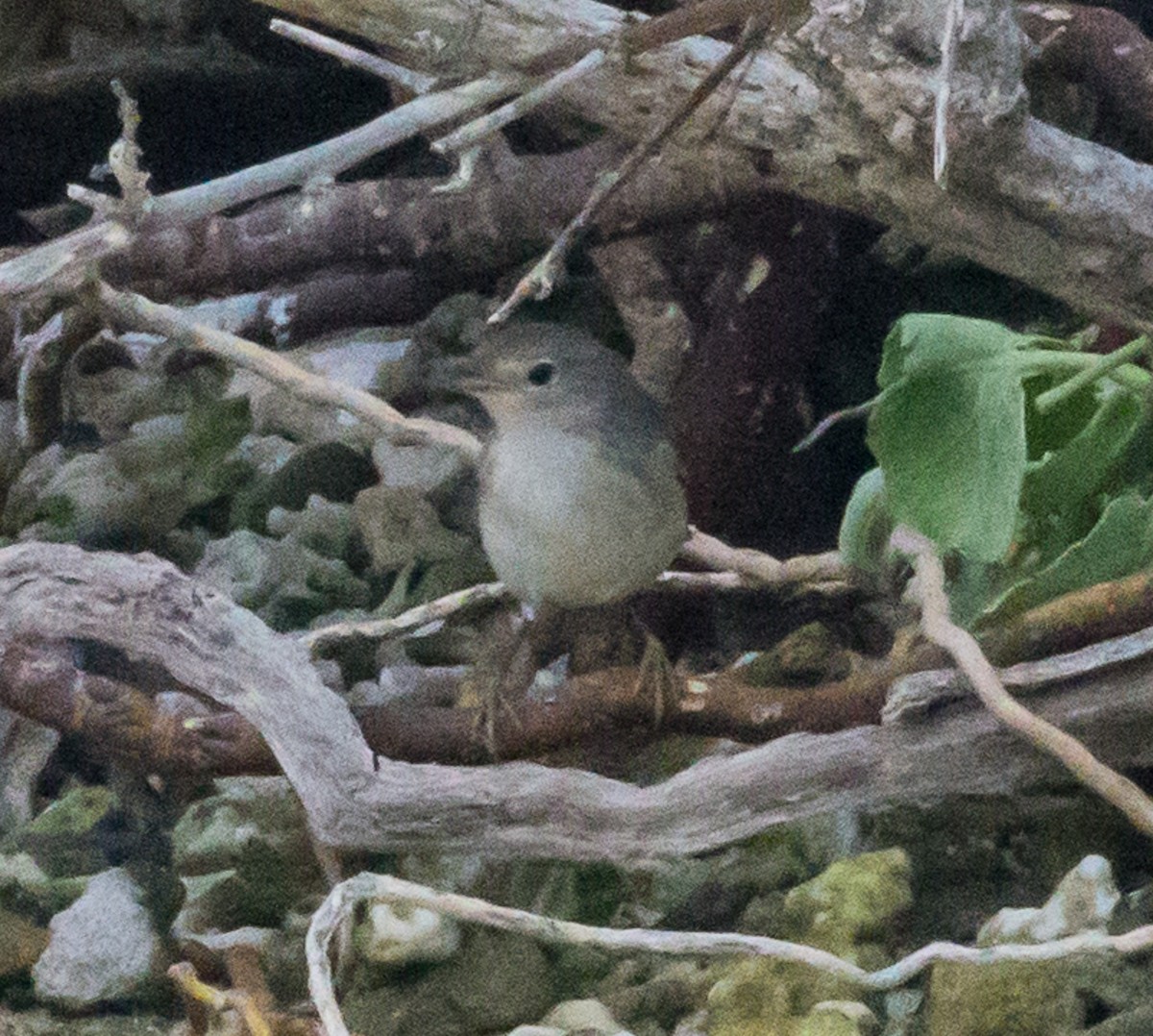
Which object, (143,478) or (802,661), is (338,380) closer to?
(143,478)

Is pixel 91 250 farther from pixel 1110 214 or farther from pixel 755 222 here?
pixel 1110 214

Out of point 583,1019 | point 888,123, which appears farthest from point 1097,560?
point 583,1019

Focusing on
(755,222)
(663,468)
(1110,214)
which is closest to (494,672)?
(663,468)

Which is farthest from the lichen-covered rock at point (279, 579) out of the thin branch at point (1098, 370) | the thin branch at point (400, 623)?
the thin branch at point (1098, 370)

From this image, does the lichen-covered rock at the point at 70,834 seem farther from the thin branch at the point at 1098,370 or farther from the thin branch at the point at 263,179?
the thin branch at the point at 1098,370

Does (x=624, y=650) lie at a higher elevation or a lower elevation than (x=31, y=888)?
higher

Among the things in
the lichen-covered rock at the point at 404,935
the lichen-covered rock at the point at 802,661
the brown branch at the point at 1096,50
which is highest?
the brown branch at the point at 1096,50

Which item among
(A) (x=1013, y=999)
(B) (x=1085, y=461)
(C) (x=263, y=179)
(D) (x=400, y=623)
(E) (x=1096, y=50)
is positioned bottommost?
(A) (x=1013, y=999)
